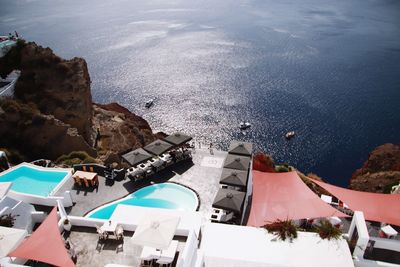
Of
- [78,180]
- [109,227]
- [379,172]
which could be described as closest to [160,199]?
[78,180]

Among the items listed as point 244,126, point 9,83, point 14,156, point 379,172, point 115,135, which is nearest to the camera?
point 14,156

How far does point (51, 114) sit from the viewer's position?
161 feet

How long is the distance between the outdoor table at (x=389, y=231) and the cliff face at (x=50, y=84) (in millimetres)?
45156

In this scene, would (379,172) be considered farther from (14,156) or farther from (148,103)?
(148,103)

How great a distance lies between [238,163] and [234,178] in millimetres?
2349

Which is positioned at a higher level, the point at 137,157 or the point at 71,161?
the point at 137,157

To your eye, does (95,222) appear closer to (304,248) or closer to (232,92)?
(304,248)

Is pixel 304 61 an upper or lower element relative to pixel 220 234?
lower

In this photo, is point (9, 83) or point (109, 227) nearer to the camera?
point (109, 227)

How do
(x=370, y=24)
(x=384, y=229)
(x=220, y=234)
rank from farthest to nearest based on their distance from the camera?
1. (x=370, y=24)
2. (x=384, y=229)
3. (x=220, y=234)

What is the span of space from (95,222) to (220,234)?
26.5 ft

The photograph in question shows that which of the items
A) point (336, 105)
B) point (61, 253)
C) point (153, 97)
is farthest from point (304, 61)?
point (61, 253)

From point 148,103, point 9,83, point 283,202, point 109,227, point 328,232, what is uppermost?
point 109,227

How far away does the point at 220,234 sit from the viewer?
62.9ft
